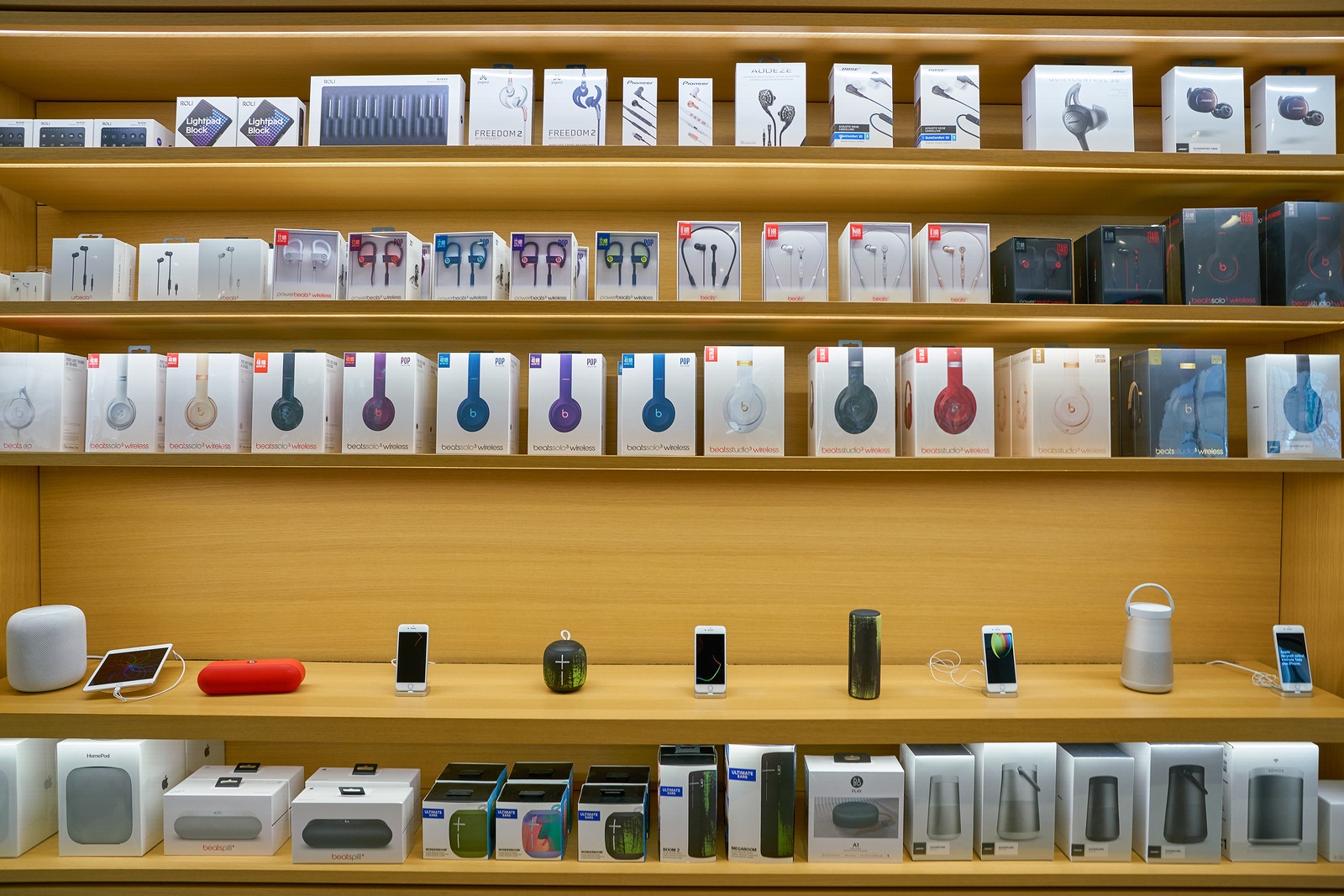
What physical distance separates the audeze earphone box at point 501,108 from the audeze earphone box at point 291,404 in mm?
719

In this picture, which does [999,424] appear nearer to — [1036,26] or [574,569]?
[1036,26]

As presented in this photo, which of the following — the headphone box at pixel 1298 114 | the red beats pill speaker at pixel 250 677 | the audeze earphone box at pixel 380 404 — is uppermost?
the headphone box at pixel 1298 114

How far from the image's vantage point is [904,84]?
6.99 ft

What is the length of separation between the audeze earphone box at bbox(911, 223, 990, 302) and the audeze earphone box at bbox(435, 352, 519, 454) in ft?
3.67

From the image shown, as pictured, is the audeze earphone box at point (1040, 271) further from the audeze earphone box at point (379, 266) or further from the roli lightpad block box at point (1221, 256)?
the audeze earphone box at point (379, 266)

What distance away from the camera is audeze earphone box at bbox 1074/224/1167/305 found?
186cm

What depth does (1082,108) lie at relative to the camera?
74.8 inches

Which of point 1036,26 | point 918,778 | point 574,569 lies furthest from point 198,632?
point 1036,26

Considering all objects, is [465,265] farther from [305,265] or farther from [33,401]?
[33,401]

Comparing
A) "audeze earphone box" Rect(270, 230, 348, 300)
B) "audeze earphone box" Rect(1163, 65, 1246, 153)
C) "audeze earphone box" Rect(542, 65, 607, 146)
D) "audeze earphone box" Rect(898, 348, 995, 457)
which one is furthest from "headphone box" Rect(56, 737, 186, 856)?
"audeze earphone box" Rect(1163, 65, 1246, 153)

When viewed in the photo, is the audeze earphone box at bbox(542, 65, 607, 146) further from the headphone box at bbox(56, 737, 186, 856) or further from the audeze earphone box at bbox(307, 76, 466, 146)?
the headphone box at bbox(56, 737, 186, 856)

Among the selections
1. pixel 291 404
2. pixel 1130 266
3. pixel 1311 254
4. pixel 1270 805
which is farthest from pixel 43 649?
pixel 1311 254

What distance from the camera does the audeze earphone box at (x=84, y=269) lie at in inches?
74.6

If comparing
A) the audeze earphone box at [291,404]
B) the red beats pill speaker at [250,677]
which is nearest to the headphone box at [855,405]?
the audeze earphone box at [291,404]
